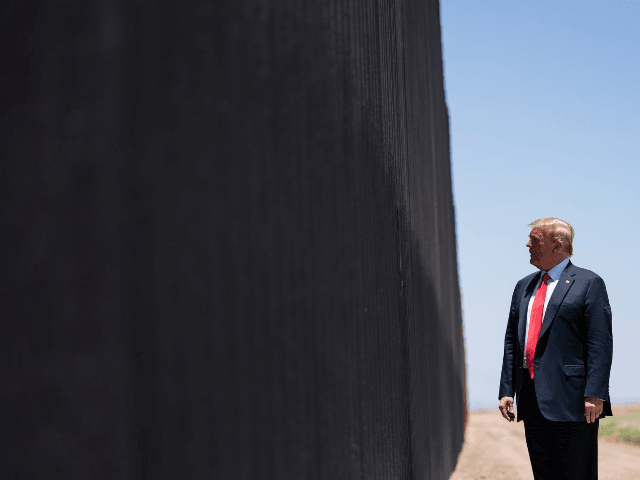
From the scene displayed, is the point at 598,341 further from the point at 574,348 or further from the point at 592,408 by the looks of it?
the point at 592,408

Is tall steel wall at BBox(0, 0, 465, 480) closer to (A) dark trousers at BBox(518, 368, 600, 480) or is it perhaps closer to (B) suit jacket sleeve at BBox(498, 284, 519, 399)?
(A) dark trousers at BBox(518, 368, 600, 480)

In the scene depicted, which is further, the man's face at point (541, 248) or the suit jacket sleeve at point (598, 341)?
the man's face at point (541, 248)

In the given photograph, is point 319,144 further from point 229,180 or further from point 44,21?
point 44,21

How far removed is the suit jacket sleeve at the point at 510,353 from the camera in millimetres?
4398

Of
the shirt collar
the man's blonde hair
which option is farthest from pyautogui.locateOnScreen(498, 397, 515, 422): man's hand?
the man's blonde hair

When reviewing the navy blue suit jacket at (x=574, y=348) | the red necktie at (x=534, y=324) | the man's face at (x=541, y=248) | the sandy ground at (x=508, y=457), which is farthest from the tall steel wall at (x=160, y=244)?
the sandy ground at (x=508, y=457)

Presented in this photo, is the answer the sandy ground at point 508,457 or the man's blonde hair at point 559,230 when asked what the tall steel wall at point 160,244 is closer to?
the man's blonde hair at point 559,230

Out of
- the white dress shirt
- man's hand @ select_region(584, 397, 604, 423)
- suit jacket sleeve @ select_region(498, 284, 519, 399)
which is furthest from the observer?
suit jacket sleeve @ select_region(498, 284, 519, 399)

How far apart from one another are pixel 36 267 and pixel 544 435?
382 cm

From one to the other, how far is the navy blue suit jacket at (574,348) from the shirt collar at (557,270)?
0.16ft

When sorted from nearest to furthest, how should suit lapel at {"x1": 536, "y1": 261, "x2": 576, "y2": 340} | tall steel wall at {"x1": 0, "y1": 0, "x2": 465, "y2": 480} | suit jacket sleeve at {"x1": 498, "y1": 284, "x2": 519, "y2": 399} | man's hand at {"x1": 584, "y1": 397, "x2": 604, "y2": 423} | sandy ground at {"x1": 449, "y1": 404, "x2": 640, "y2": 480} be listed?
tall steel wall at {"x1": 0, "y1": 0, "x2": 465, "y2": 480}
man's hand at {"x1": 584, "y1": 397, "x2": 604, "y2": 423}
suit lapel at {"x1": 536, "y1": 261, "x2": 576, "y2": 340}
suit jacket sleeve at {"x1": 498, "y1": 284, "x2": 519, "y2": 399}
sandy ground at {"x1": 449, "y1": 404, "x2": 640, "y2": 480}

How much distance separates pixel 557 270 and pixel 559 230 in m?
0.27

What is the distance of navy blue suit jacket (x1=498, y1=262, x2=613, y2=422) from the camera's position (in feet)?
12.9

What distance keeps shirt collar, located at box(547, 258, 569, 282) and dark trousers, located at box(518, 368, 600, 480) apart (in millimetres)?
648
